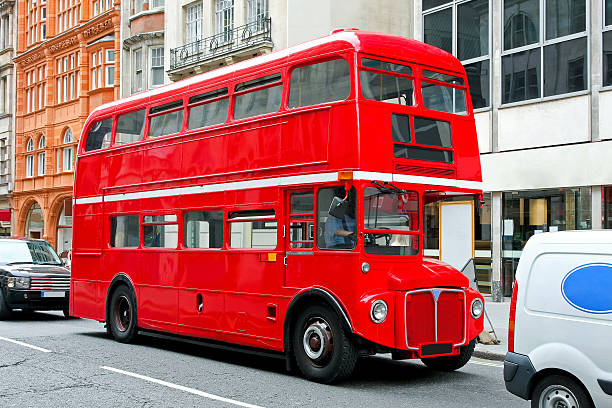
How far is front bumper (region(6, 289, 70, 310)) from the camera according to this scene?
17.5 meters

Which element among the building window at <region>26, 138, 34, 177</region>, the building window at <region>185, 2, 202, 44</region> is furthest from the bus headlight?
the building window at <region>26, 138, 34, 177</region>

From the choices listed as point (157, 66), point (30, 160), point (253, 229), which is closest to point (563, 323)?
point (253, 229)

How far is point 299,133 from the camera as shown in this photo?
10359mm

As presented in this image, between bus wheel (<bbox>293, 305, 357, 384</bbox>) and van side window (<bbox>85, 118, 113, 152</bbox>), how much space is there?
6359mm

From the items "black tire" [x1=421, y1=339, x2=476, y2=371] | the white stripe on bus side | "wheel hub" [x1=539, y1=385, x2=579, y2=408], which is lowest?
"black tire" [x1=421, y1=339, x2=476, y2=371]

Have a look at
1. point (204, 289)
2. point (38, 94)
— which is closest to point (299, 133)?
point (204, 289)

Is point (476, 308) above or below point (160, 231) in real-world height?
below

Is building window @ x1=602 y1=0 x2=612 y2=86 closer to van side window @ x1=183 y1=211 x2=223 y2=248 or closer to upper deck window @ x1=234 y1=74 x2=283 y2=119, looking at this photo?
upper deck window @ x1=234 y1=74 x2=283 y2=119

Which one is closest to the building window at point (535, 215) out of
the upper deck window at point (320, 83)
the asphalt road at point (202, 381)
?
the asphalt road at point (202, 381)

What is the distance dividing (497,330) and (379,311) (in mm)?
6402

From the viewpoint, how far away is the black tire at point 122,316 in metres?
13.8

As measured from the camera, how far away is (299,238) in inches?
407

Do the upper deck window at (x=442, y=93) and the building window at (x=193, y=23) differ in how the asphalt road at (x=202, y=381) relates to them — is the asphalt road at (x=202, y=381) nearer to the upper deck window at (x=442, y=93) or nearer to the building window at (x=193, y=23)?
the upper deck window at (x=442, y=93)

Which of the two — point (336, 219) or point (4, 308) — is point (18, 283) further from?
point (336, 219)
